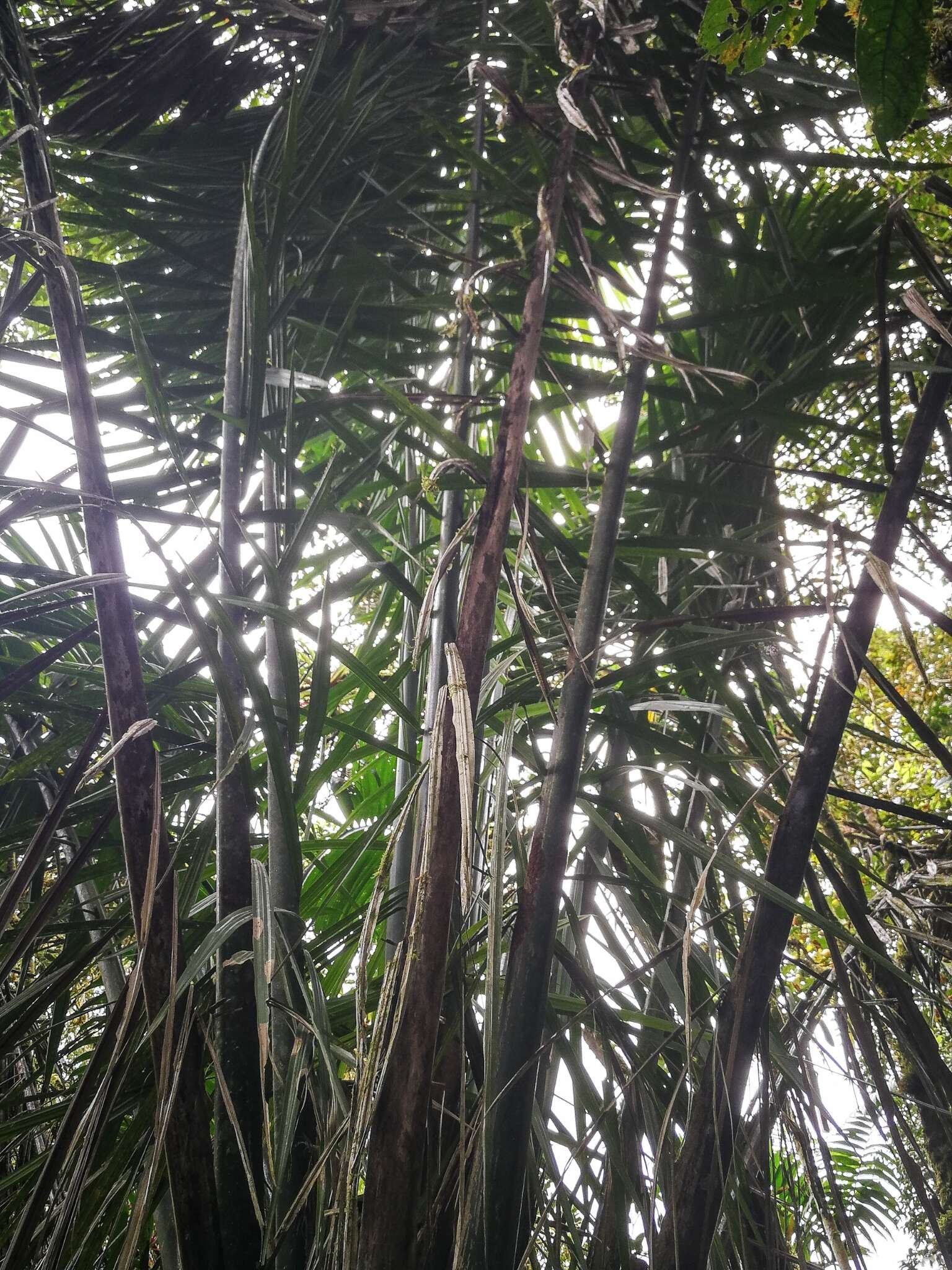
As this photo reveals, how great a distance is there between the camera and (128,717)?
0.56 m

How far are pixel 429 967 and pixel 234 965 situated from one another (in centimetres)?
18

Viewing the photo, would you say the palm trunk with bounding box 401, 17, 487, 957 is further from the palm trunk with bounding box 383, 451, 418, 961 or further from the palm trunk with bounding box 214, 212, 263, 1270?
the palm trunk with bounding box 214, 212, 263, 1270

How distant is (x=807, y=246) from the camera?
3.12ft

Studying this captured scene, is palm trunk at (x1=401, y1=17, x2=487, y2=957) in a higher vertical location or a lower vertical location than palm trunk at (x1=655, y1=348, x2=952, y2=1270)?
higher

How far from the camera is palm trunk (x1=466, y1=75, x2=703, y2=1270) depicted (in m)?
0.49

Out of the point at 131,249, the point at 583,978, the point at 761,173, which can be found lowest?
the point at 583,978

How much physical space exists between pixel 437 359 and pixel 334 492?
0.26 metres

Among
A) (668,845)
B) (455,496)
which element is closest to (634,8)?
(455,496)

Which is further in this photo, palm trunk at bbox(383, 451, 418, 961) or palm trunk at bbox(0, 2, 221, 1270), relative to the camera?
palm trunk at bbox(383, 451, 418, 961)

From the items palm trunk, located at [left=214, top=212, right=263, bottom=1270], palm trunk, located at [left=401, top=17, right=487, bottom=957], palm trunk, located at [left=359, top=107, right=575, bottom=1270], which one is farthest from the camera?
palm trunk, located at [left=401, top=17, right=487, bottom=957]

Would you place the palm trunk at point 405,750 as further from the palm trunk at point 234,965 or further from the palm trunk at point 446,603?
the palm trunk at point 234,965

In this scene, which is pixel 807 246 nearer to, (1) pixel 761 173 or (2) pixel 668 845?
(1) pixel 761 173

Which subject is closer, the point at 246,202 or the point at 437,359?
the point at 246,202

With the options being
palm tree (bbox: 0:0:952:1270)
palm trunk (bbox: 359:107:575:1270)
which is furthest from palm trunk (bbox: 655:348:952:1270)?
palm trunk (bbox: 359:107:575:1270)
